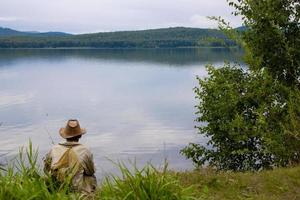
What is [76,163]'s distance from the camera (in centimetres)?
787

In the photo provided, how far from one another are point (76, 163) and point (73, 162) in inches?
2.1

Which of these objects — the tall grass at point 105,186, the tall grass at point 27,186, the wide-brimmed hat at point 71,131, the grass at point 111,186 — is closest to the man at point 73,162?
the wide-brimmed hat at point 71,131

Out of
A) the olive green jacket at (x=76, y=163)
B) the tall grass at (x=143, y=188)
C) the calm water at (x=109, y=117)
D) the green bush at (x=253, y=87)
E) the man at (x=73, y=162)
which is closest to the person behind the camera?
the tall grass at (x=143, y=188)

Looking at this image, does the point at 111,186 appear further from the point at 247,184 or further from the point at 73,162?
the point at 247,184

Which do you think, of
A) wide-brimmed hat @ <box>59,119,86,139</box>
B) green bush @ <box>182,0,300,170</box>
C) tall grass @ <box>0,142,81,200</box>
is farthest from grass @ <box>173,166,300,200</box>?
green bush @ <box>182,0,300,170</box>

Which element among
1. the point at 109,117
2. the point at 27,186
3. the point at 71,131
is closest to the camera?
the point at 27,186

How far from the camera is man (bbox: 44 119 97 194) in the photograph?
770 cm

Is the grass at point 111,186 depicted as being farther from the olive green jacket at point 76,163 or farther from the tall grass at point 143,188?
the olive green jacket at point 76,163

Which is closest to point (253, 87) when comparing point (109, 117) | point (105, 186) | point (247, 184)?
point (247, 184)

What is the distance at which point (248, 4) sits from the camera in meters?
16.8

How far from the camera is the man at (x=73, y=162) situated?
7702 mm

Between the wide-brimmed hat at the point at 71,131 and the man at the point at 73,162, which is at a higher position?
the wide-brimmed hat at the point at 71,131

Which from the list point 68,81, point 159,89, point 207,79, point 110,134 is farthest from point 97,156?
point 68,81

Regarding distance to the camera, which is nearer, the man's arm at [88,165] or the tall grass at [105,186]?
the tall grass at [105,186]
